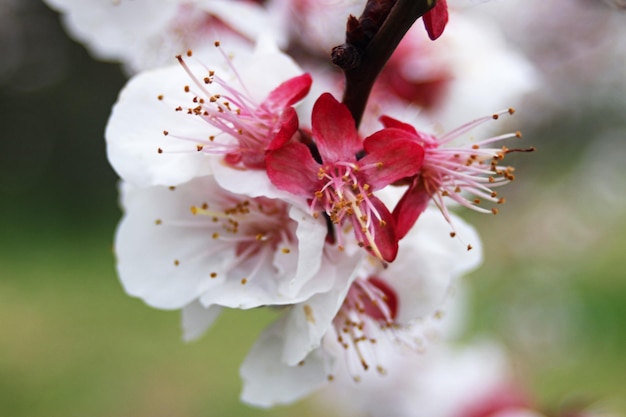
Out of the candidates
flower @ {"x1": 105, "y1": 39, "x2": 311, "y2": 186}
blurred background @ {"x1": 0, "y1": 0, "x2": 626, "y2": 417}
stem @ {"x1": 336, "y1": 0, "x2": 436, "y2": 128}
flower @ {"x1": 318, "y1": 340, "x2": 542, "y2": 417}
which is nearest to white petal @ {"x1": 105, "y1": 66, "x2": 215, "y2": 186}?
flower @ {"x1": 105, "y1": 39, "x2": 311, "y2": 186}

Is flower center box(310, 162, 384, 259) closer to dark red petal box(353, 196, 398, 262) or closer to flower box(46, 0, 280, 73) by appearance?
dark red petal box(353, 196, 398, 262)

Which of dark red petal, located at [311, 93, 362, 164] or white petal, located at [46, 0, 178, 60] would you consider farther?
white petal, located at [46, 0, 178, 60]

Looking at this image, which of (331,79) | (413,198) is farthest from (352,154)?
(331,79)

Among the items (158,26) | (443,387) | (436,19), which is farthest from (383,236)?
(443,387)

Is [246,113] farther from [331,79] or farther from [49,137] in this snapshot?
[49,137]

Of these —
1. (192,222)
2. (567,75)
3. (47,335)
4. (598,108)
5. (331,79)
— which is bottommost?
(47,335)

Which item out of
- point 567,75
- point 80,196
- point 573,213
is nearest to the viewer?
point 567,75

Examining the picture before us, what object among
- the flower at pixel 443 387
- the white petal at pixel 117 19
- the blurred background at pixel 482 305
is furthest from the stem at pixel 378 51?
the blurred background at pixel 482 305
